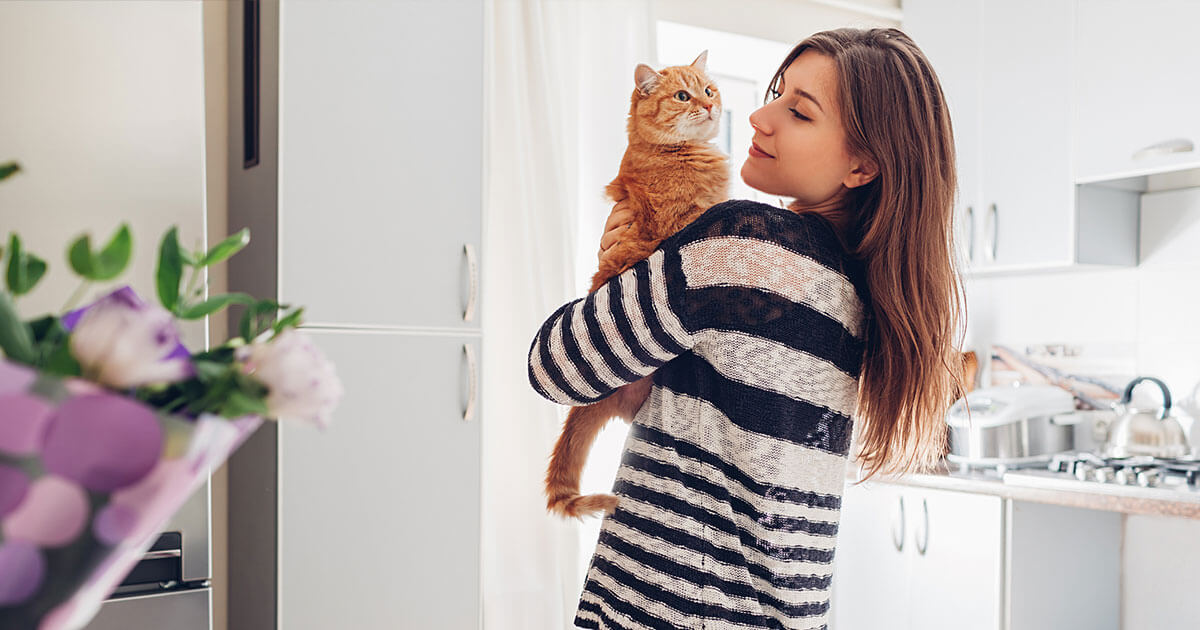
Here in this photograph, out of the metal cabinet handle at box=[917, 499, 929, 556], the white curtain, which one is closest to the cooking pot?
Result: the metal cabinet handle at box=[917, 499, 929, 556]

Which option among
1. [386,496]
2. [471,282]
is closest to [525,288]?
[471,282]

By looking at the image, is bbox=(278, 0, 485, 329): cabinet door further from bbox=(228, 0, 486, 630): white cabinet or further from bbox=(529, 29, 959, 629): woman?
bbox=(529, 29, 959, 629): woman

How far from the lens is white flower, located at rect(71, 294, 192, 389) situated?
0.27 meters

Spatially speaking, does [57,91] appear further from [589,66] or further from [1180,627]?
[1180,627]

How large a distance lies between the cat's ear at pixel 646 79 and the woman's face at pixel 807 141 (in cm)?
31

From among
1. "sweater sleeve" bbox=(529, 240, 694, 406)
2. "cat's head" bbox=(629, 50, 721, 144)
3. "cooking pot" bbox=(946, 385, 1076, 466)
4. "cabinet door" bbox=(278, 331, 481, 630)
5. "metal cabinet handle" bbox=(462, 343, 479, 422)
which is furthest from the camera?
"cooking pot" bbox=(946, 385, 1076, 466)

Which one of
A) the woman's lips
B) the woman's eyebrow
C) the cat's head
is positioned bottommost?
the woman's lips

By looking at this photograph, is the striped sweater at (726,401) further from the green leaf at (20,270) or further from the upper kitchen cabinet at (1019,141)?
the upper kitchen cabinet at (1019,141)

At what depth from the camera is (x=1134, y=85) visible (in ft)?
7.70

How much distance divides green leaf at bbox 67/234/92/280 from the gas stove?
2141mm

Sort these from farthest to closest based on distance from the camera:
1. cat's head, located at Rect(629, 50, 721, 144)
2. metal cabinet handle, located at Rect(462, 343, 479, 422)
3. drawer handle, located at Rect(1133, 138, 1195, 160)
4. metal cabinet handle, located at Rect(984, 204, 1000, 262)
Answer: metal cabinet handle, located at Rect(984, 204, 1000, 262)
drawer handle, located at Rect(1133, 138, 1195, 160)
metal cabinet handle, located at Rect(462, 343, 479, 422)
cat's head, located at Rect(629, 50, 721, 144)

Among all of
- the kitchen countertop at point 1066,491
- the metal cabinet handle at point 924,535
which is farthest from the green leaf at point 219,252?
the metal cabinet handle at point 924,535

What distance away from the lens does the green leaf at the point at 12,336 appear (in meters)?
0.28

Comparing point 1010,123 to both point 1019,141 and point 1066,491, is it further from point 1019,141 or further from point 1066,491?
point 1066,491
